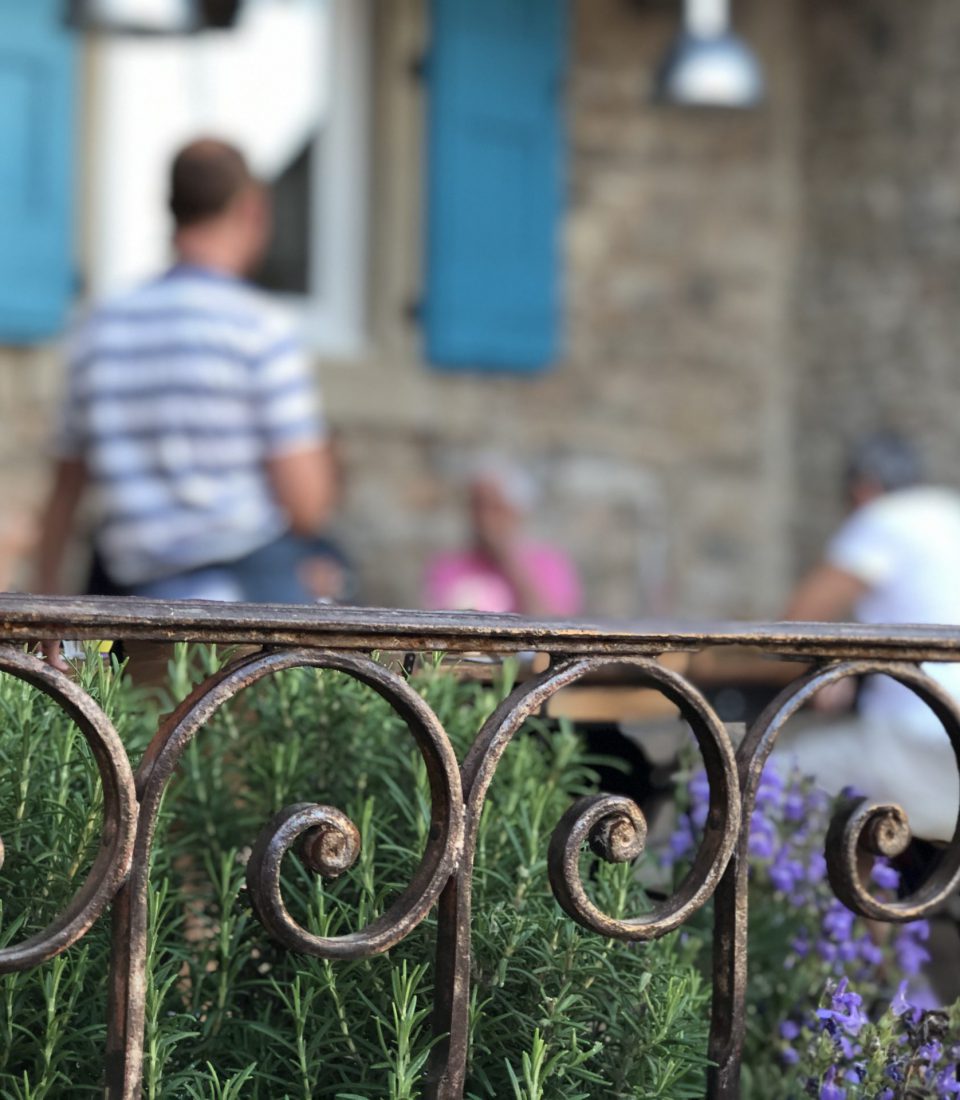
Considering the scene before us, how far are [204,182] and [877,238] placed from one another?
4.21m

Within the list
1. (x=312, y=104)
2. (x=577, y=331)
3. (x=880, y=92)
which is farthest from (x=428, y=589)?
(x=880, y=92)

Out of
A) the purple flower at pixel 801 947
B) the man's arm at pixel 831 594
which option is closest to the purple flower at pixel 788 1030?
the purple flower at pixel 801 947

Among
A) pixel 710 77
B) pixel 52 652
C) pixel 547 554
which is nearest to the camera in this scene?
pixel 52 652

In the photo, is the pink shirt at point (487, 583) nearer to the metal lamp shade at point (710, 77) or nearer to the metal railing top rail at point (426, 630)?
the metal lamp shade at point (710, 77)

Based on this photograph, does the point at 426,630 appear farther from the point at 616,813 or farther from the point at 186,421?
the point at 186,421

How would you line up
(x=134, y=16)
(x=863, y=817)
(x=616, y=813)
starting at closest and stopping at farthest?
(x=616, y=813) → (x=863, y=817) → (x=134, y=16)

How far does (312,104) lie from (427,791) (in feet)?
18.0

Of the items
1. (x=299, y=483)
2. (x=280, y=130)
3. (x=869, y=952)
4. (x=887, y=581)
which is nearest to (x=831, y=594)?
(x=887, y=581)

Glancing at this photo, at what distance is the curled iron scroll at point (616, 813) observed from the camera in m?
1.20

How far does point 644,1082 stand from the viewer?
1.29m

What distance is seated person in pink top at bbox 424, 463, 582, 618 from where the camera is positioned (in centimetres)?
575

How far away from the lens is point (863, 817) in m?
1.35

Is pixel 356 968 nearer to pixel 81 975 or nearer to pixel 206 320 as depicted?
pixel 81 975

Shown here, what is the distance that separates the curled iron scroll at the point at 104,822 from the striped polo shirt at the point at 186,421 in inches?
70.9
